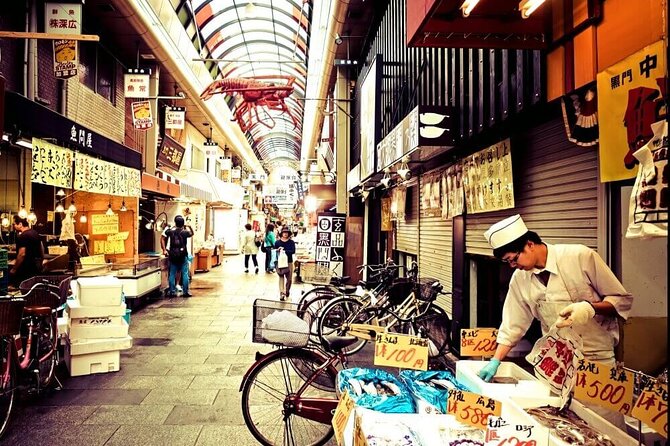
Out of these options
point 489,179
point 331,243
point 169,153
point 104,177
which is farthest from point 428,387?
point 169,153

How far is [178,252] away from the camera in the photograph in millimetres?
13336

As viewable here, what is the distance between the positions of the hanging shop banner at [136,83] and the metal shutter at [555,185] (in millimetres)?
12505

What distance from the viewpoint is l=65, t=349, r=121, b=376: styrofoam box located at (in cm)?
640

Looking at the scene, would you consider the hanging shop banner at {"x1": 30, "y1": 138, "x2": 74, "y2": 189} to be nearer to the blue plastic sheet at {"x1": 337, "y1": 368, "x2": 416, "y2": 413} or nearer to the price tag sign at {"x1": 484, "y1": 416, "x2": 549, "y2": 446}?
the blue plastic sheet at {"x1": 337, "y1": 368, "x2": 416, "y2": 413}

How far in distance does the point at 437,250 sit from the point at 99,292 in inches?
228

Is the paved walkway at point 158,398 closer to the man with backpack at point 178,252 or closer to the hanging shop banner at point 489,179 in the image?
the man with backpack at point 178,252

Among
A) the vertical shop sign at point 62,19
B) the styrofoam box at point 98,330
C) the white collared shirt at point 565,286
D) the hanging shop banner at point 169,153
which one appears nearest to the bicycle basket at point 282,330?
the white collared shirt at point 565,286

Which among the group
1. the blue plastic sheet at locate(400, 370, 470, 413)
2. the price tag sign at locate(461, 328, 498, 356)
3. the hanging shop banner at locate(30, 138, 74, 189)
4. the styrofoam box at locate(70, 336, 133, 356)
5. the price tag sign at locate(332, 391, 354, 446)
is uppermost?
the hanging shop banner at locate(30, 138, 74, 189)

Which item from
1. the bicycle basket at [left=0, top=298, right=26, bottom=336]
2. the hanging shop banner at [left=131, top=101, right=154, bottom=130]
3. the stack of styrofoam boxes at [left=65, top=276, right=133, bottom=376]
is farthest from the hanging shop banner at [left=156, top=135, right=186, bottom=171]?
the bicycle basket at [left=0, top=298, right=26, bottom=336]

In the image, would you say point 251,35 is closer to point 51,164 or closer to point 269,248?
point 269,248

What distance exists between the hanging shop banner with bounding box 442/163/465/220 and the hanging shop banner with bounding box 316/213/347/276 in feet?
25.1

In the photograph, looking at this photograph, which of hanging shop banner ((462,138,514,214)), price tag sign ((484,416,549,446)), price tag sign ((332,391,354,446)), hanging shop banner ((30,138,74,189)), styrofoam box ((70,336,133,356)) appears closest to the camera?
price tag sign ((484,416,549,446))

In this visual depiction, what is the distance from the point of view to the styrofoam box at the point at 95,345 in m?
6.36

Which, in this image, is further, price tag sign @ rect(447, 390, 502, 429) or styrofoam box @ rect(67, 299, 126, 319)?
styrofoam box @ rect(67, 299, 126, 319)
